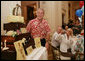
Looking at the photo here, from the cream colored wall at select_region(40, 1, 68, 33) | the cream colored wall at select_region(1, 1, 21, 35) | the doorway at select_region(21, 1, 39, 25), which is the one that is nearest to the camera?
the cream colored wall at select_region(1, 1, 21, 35)

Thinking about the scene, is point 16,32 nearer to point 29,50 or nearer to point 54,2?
point 29,50

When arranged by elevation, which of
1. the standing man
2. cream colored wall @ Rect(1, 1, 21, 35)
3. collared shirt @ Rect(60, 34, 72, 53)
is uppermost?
cream colored wall @ Rect(1, 1, 21, 35)

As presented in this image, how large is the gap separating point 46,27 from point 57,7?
4.32m

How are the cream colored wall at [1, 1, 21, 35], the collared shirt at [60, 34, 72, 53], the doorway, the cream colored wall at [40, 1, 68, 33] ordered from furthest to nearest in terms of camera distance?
the doorway
the cream colored wall at [40, 1, 68, 33]
the collared shirt at [60, 34, 72, 53]
the cream colored wall at [1, 1, 21, 35]

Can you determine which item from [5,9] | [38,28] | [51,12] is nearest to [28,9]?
[51,12]

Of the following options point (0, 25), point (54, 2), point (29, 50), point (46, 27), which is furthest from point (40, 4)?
point (29, 50)

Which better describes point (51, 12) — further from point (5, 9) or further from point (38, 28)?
Result: point (5, 9)

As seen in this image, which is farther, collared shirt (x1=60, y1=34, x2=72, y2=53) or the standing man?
collared shirt (x1=60, y1=34, x2=72, y2=53)

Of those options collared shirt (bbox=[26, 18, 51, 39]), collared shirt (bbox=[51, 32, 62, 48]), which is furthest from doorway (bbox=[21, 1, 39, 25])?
collared shirt (bbox=[26, 18, 51, 39])

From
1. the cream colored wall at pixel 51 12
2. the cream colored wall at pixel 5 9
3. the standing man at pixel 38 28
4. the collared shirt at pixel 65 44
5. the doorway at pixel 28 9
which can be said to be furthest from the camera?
the doorway at pixel 28 9

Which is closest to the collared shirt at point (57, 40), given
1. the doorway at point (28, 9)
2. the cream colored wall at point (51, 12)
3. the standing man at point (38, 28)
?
the standing man at point (38, 28)

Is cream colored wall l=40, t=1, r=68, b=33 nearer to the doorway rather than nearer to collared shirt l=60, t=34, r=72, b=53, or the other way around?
the doorway

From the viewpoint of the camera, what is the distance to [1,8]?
198 centimetres

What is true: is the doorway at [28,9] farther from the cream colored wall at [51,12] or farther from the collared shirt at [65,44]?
the collared shirt at [65,44]
